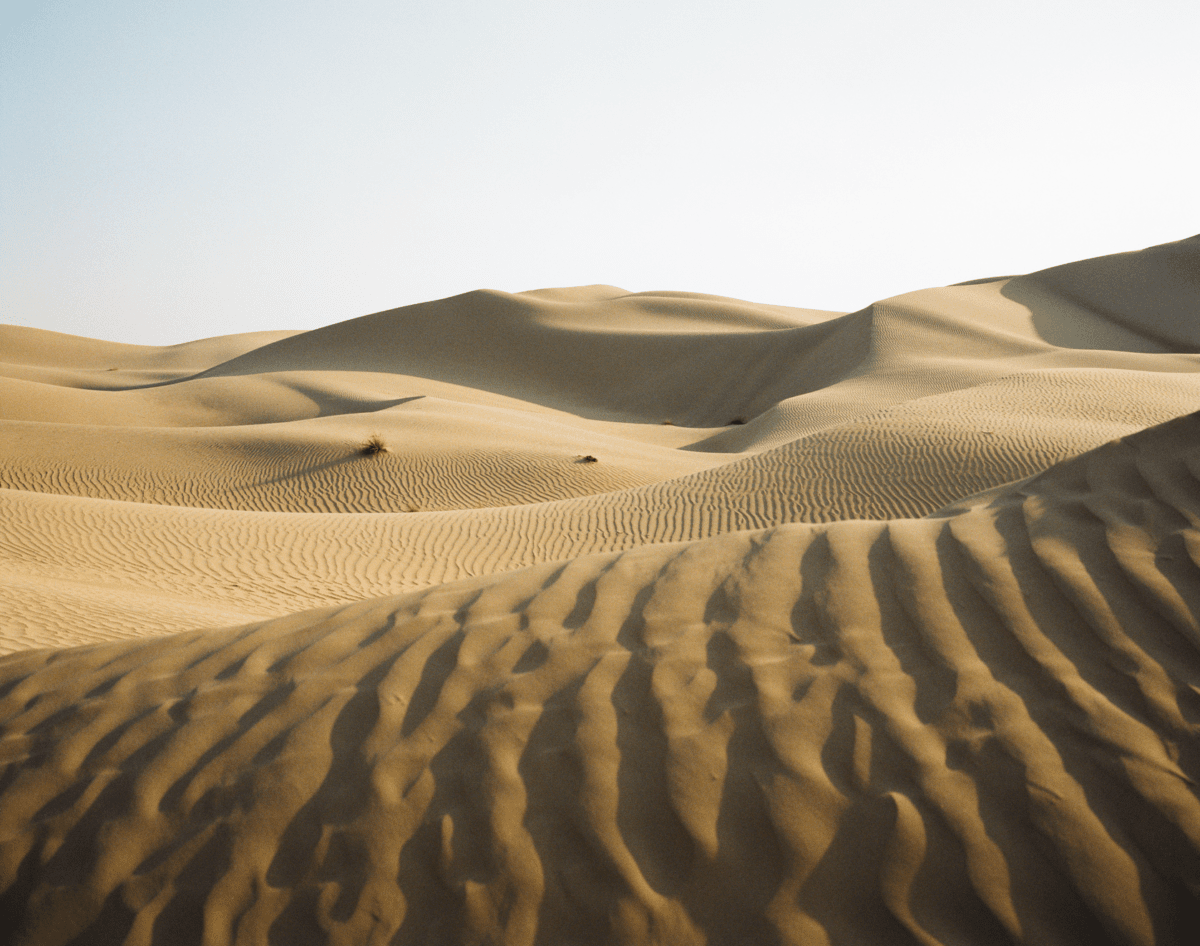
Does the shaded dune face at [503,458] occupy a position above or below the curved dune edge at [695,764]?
below

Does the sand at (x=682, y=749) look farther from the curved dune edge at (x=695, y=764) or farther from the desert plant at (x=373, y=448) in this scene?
the desert plant at (x=373, y=448)

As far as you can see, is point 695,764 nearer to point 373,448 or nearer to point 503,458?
point 503,458

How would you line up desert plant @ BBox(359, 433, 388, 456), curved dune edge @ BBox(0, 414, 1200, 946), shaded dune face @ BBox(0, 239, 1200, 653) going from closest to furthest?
curved dune edge @ BBox(0, 414, 1200, 946), shaded dune face @ BBox(0, 239, 1200, 653), desert plant @ BBox(359, 433, 388, 456)

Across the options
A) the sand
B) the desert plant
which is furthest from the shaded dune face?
the sand

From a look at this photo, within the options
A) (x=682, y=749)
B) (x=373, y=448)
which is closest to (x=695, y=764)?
(x=682, y=749)

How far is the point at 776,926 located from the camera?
6.25ft

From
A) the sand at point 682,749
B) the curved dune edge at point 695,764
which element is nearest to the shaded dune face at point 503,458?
the sand at point 682,749

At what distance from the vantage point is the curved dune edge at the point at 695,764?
1950 millimetres

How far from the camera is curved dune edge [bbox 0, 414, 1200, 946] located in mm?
1950

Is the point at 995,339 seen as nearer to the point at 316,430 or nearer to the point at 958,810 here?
the point at 316,430

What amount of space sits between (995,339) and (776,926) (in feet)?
122

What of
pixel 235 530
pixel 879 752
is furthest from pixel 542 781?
pixel 235 530

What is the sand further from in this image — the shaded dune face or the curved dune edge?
the shaded dune face

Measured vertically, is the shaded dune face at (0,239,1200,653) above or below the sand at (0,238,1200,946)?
below
